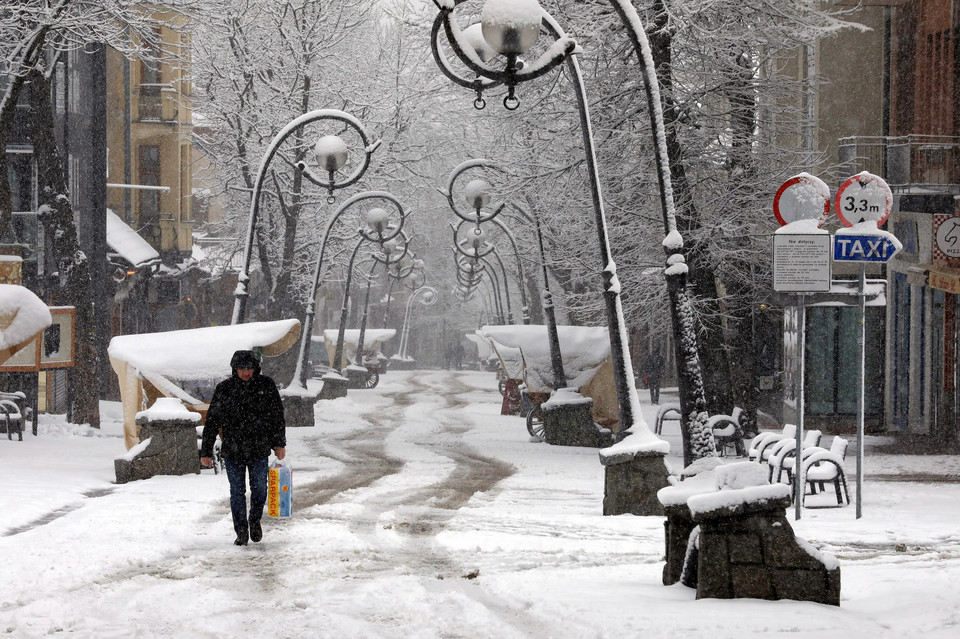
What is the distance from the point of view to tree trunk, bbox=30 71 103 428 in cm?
2302

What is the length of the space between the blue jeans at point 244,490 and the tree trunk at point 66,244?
46.1ft

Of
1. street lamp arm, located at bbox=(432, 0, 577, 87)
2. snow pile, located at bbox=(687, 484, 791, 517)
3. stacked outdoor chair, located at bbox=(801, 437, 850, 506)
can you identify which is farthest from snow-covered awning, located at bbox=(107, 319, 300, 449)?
snow pile, located at bbox=(687, 484, 791, 517)

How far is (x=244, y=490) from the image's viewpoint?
10242 millimetres

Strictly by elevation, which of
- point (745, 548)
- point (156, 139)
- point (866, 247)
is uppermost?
point (156, 139)

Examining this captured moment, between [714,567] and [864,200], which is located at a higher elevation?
[864,200]

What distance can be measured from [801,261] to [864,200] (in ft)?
3.16

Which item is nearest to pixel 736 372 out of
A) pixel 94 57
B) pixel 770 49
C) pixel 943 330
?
pixel 943 330

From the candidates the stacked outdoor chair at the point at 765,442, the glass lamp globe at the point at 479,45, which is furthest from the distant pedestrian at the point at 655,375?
the glass lamp globe at the point at 479,45

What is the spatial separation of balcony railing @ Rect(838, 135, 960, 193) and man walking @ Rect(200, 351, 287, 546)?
1527 cm

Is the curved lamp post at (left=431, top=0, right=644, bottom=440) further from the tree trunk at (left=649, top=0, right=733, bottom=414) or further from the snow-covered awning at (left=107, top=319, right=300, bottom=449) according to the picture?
the snow-covered awning at (left=107, top=319, right=300, bottom=449)

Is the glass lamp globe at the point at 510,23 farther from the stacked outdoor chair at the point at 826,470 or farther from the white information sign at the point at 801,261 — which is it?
the stacked outdoor chair at the point at 826,470

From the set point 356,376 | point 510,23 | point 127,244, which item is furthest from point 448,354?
point 510,23

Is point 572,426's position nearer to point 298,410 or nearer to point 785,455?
point 298,410

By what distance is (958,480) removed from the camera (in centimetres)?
1689
